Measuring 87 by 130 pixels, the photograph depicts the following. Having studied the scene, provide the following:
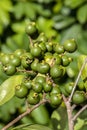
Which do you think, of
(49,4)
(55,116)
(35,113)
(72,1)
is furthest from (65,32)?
(55,116)

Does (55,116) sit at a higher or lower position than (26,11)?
lower

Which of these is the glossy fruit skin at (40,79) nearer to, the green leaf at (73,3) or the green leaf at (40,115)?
the green leaf at (40,115)

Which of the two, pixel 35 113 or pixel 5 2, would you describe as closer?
pixel 35 113

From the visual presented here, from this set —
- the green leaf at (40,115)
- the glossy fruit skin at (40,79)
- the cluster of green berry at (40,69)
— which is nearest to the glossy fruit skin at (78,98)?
the cluster of green berry at (40,69)

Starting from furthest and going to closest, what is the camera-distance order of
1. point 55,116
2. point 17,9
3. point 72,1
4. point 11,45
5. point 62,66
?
point 17,9, point 72,1, point 11,45, point 55,116, point 62,66

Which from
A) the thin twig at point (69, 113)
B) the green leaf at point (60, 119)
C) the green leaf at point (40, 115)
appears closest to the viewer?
the thin twig at point (69, 113)

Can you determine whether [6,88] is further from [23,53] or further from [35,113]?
[35,113]

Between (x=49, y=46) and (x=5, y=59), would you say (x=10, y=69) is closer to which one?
(x=5, y=59)

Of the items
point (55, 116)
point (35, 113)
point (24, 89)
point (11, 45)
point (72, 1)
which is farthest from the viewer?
point (72, 1)
